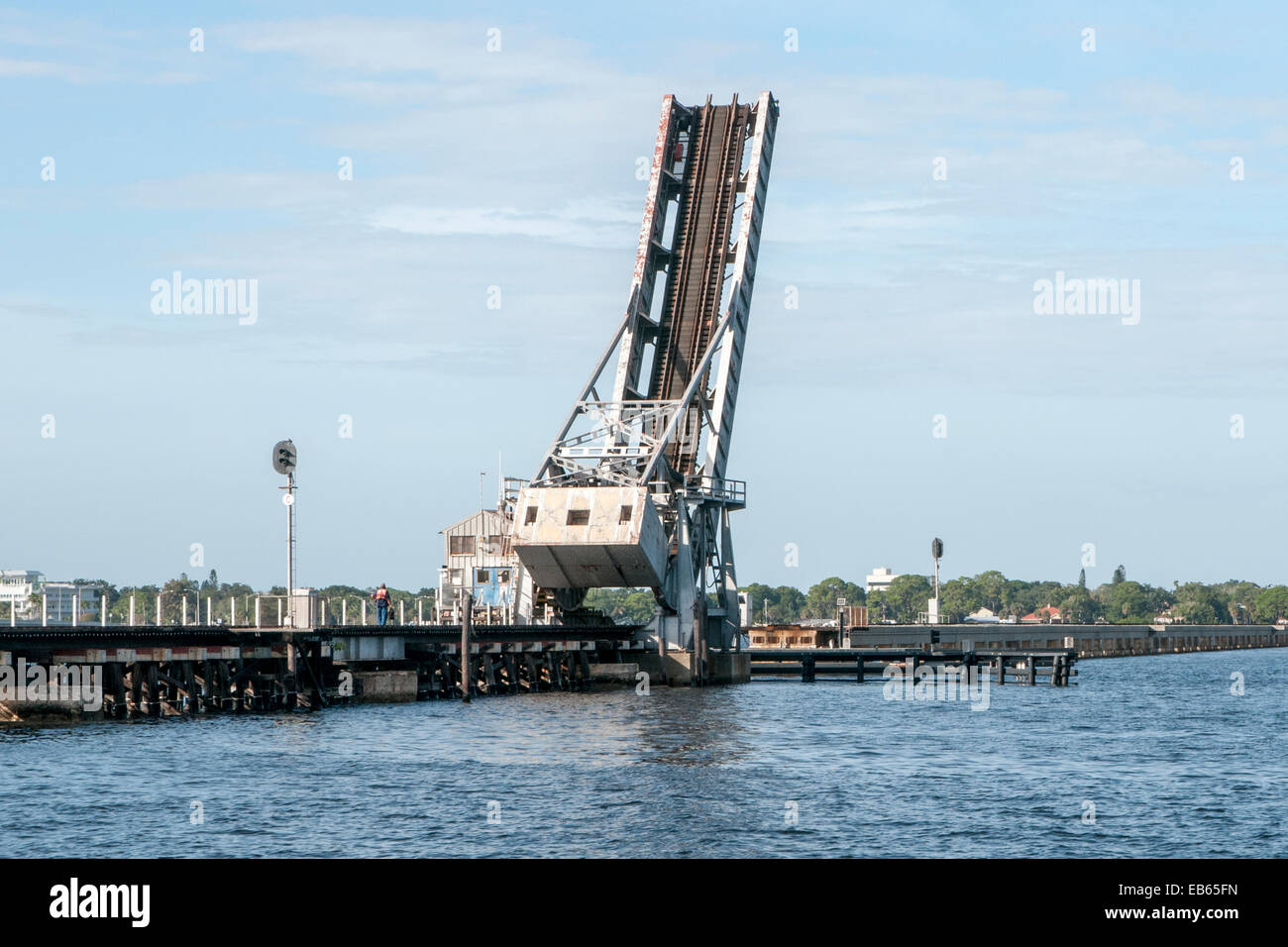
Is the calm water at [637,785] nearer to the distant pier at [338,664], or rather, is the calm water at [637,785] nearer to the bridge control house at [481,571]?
the distant pier at [338,664]

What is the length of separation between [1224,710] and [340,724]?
34585mm

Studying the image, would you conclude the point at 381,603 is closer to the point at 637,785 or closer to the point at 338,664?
the point at 338,664

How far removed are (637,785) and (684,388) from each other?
36229 mm

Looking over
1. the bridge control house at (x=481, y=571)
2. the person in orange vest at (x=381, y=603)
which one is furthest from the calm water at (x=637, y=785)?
the bridge control house at (x=481, y=571)

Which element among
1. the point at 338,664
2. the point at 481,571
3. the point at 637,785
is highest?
the point at 481,571

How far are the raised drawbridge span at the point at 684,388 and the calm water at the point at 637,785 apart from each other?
1199 centimetres

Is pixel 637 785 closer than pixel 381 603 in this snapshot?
Yes

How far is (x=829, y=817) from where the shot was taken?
2817cm

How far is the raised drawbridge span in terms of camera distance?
206 feet

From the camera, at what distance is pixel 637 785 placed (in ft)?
105

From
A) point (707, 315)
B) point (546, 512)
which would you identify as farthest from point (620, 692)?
point (707, 315)

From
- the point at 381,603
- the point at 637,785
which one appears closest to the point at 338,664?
the point at 381,603

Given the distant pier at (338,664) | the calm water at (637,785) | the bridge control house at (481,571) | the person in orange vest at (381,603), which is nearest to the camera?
the calm water at (637,785)

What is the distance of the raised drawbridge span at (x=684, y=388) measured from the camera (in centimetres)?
6291
